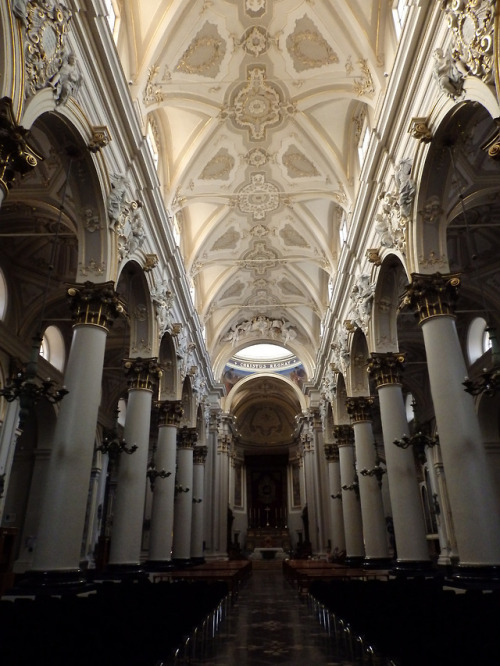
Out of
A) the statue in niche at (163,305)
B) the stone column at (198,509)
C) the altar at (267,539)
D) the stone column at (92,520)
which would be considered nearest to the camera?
the statue in niche at (163,305)

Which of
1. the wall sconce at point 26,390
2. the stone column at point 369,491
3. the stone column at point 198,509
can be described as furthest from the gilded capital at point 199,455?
the wall sconce at point 26,390

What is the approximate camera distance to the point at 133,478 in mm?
11281

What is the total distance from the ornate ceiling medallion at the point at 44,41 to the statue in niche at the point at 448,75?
19.2 ft

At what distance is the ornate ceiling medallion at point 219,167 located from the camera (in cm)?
1581

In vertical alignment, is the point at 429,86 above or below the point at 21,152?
above

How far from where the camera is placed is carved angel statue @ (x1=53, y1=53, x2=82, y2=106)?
7.24 metres

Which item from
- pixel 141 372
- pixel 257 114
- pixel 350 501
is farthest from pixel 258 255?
pixel 350 501

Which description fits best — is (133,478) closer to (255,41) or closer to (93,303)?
(93,303)

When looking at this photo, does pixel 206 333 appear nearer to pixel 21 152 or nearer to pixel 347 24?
pixel 347 24

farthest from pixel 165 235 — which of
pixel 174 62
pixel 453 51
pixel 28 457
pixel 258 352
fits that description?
pixel 258 352

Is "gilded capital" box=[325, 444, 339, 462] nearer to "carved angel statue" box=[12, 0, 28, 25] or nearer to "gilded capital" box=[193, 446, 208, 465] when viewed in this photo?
"gilded capital" box=[193, 446, 208, 465]

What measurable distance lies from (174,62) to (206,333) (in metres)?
15.3

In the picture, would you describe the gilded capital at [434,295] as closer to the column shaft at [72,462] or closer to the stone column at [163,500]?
the column shaft at [72,462]

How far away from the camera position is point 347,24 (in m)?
11.5
